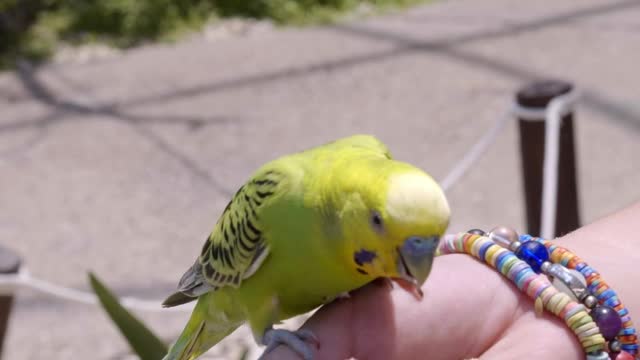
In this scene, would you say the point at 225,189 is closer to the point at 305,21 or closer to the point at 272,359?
the point at 305,21

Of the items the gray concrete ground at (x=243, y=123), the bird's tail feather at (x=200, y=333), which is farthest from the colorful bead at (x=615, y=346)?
the gray concrete ground at (x=243, y=123)

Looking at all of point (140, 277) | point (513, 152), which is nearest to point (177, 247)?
point (140, 277)

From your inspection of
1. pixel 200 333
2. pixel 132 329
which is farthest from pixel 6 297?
pixel 200 333

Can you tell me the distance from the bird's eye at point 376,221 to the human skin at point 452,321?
0.70 ft

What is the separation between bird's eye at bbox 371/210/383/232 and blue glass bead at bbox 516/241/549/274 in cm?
31

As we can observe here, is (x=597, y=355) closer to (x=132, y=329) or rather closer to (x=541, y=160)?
(x=132, y=329)

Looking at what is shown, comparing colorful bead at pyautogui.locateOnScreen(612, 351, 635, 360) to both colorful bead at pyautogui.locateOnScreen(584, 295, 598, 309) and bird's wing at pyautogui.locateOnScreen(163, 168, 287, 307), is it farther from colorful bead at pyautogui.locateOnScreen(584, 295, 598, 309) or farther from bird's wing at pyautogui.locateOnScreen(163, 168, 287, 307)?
bird's wing at pyautogui.locateOnScreen(163, 168, 287, 307)

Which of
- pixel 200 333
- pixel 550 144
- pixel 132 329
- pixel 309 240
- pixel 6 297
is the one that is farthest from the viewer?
pixel 550 144

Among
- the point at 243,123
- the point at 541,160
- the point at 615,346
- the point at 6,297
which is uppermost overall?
the point at 615,346

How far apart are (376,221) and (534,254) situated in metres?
0.31

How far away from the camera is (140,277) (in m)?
2.75

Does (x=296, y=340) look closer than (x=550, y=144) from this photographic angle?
Yes

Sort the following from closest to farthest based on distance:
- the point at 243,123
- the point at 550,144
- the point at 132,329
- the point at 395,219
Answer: the point at 395,219 → the point at 132,329 → the point at 550,144 → the point at 243,123

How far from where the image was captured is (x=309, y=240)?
1.04 meters
